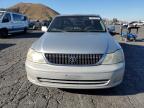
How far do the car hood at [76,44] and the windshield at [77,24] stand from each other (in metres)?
0.84

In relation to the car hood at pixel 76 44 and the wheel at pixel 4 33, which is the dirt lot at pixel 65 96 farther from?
the wheel at pixel 4 33

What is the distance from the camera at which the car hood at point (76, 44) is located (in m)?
4.82

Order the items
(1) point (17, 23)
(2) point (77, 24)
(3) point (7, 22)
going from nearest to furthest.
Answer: (2) point (77, 24) → (3) point (7, 22) → (1) point (17, 23)

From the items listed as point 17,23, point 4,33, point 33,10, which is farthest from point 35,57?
point 33,10

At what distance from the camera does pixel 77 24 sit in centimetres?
679

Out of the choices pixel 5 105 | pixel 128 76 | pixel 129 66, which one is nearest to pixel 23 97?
pixel 5 105

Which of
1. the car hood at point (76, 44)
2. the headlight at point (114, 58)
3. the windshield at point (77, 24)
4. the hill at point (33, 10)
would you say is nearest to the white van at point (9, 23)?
the windshield at point (77, 24)

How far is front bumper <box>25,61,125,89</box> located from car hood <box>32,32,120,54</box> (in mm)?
294

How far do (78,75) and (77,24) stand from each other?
93.9 inches

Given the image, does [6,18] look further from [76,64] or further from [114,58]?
[114,58]

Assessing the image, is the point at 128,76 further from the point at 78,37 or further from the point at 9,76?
the point at 9,76

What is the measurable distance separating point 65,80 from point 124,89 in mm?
1443

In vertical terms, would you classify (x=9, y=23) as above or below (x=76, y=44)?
below

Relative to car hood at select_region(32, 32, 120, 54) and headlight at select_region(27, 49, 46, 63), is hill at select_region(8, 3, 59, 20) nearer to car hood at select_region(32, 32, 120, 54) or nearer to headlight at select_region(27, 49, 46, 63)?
car hood at select_region(32, 32, 120, 54)
